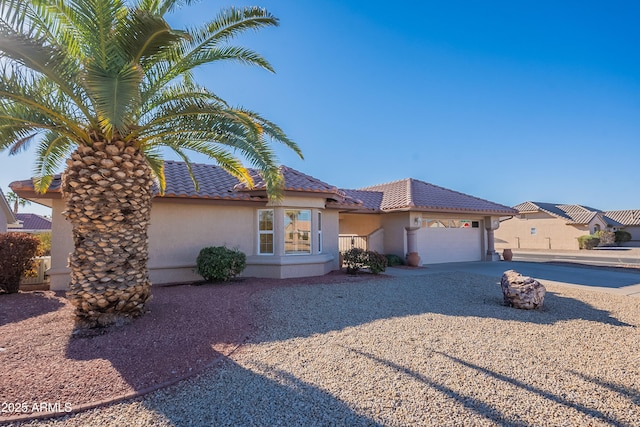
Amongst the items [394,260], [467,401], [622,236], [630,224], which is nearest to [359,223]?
[394,260]

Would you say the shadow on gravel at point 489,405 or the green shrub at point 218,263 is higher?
the green shrub at point 218,263

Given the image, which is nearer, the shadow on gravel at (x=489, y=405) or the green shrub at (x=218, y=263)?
the shadow on gravel at (x=489, y=405)

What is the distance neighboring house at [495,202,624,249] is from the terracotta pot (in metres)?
26.5

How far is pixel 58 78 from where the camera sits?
5.29m

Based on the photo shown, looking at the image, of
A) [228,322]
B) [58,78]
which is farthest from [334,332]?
[58,78]

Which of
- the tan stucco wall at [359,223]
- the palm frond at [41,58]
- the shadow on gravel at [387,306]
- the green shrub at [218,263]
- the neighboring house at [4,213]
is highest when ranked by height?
the palm frond at [41,58]

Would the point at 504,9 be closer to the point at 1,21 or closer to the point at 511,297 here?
the point at 511,297

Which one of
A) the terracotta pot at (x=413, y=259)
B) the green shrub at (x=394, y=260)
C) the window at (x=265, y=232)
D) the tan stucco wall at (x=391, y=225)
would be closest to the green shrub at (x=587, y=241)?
the tan stucco wall at (x=391, y=225)

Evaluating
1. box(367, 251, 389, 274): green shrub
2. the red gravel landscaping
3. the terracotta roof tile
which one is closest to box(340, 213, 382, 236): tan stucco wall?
box(367, 251, 389, 274): green shrub

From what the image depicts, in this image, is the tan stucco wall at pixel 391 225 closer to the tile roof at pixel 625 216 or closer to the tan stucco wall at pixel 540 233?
the tan stucco wall at pixel 540 233

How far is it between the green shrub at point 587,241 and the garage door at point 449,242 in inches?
886

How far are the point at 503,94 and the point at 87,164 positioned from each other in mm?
17289

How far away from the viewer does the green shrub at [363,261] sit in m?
13.3

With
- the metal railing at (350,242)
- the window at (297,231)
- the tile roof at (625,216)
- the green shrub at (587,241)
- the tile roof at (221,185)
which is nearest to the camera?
the tile roof at (221,185)
